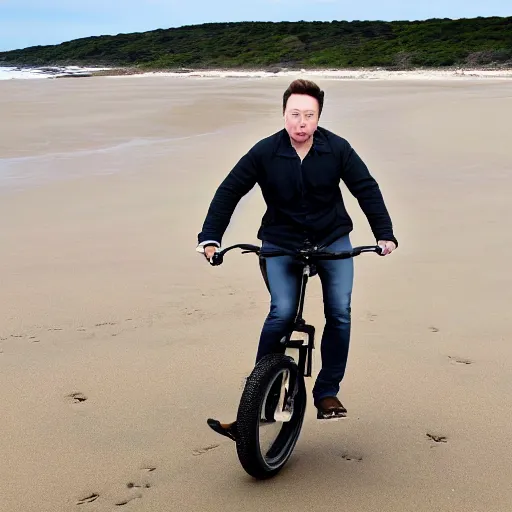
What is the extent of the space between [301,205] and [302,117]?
15.7 inches

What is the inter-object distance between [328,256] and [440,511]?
1196mm

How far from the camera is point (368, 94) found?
2752 centimetres

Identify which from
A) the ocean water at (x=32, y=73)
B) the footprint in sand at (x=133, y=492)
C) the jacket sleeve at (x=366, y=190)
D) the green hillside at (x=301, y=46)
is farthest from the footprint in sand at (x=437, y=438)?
the green hillside at (x=301, y=46)

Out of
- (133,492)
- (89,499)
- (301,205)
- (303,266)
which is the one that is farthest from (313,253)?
(89,499)

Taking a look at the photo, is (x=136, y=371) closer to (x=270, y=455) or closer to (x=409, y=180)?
(x=270, y=455)

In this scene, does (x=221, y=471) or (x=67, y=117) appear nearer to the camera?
(x=221, y=471)

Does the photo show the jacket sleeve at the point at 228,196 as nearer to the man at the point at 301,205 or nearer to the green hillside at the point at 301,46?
the man at the point at 301,205

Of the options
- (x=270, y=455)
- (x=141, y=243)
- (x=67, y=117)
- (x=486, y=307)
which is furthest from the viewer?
(x=67, y=117)

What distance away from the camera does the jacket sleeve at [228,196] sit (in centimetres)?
346

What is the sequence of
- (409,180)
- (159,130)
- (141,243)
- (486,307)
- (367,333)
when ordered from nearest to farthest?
(367,333), (486,307), (141,243), (409,180), (159,130)

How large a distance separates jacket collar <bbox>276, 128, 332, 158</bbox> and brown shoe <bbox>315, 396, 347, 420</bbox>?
1.19 meters

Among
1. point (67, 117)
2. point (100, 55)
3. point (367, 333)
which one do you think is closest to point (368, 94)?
point (67, 117)

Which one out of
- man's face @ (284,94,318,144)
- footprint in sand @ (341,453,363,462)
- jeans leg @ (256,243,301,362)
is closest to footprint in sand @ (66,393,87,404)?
jeans leg @ (256,243,301,362)

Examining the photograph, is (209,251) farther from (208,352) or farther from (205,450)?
(208,352)
